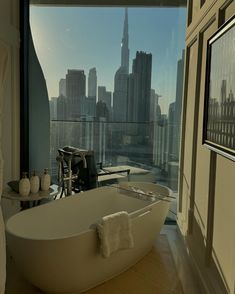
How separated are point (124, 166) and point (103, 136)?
1.52ft

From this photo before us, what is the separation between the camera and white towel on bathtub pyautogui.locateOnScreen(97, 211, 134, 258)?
2133mm

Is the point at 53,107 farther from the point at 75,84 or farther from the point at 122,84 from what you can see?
the point at 122,84

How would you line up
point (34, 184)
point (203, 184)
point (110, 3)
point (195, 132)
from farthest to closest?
1. point (110, 3)
2. point (34, 184)
3. point (195, 132)
4. point (203, 184)

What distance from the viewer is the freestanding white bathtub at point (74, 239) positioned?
1989mm

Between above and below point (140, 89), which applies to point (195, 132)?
below

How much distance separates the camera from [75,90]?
12.3 feet

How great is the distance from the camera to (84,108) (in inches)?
150

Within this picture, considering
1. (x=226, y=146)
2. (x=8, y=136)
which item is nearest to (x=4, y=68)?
(x=226, y=146)

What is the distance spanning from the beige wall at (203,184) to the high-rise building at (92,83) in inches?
45.1

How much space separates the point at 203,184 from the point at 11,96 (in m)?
2.34

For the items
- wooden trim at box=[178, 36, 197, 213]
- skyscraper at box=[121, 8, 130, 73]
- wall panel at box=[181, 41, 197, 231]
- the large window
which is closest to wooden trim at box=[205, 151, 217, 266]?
wall panel at box=[181, 41, 197, 231]

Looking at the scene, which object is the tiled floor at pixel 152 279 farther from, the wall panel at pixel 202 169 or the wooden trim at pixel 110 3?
the wooden trim at pixel 110 3

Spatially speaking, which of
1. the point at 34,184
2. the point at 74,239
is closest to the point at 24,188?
the point at 34,184

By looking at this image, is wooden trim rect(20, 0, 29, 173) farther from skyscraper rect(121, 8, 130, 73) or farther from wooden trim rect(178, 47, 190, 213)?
wooden trim rect(178, 47, 190, 213)
